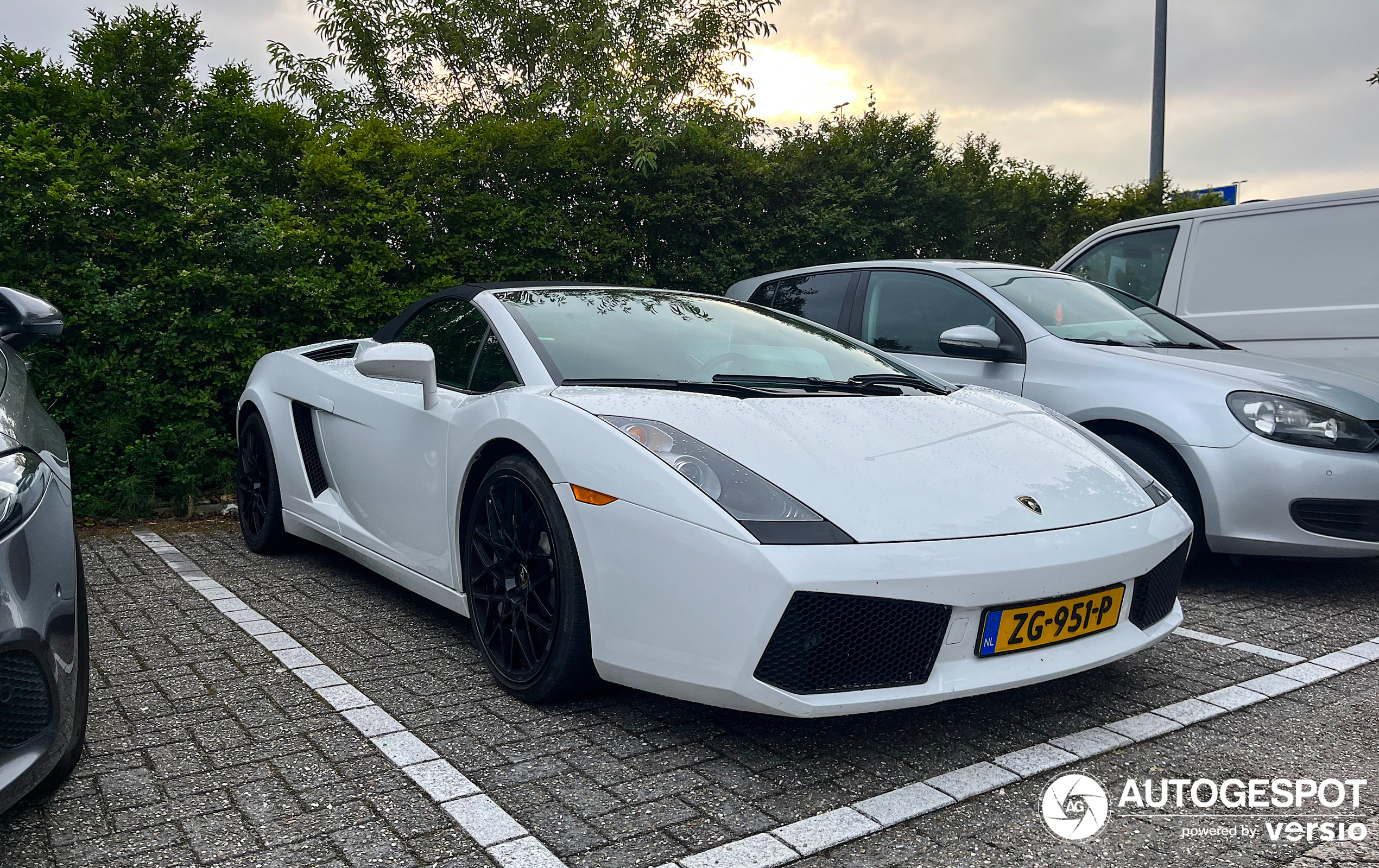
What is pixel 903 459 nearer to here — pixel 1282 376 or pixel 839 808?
pixel 839 808

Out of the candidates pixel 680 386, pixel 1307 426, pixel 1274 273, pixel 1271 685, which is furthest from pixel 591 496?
pixel 1274 273

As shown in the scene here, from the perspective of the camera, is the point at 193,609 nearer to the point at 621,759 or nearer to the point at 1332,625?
the point at 621,759

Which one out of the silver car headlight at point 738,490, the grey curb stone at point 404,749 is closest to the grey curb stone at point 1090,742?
the silver car headlight at point 738,490

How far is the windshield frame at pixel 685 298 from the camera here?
3160 millimetres

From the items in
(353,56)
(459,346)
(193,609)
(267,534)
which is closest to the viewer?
(459,346)

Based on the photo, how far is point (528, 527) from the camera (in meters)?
2.86

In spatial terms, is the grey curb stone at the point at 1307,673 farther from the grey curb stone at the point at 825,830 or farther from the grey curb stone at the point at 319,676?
the grey curb stone at the point at 319,676

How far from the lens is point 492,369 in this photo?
10.9 feet

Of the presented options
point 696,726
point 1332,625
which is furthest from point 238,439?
point 1332,625

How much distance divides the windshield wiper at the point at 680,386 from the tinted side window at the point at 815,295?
2.62 meters

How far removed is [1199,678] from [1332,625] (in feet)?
3.26

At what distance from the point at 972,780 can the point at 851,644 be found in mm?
470

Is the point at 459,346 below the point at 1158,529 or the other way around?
the other way around

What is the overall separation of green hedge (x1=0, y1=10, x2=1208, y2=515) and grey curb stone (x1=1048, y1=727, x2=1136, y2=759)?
505cm
